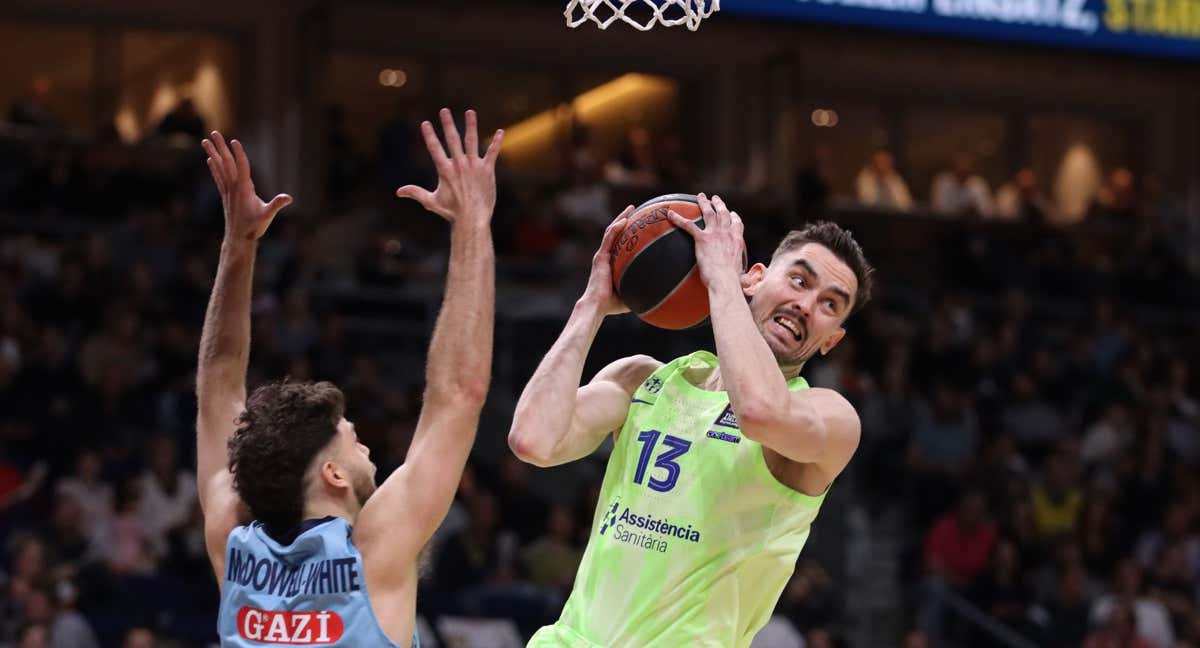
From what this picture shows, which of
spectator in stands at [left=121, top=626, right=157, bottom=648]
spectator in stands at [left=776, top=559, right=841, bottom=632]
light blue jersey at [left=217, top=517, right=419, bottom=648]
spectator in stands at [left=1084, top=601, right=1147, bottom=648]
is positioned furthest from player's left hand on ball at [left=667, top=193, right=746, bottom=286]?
spectator in stands at [left=1084, top=601, right=1147, bottom=648]

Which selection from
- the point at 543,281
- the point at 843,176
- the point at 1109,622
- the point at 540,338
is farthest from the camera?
the point at 843,176

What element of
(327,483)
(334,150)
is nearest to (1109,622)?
(334,150)

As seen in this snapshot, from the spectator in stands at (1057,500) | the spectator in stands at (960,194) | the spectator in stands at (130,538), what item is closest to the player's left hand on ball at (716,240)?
the spectator in stands at (130,538)

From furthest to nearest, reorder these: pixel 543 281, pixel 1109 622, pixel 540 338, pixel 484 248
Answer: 1. pixel 543 281
2. pixel 540 338
3. pixel 1109 622
4. pixel 484 248

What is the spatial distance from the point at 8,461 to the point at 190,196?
3885 millimetres

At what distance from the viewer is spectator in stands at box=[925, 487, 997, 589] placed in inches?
523

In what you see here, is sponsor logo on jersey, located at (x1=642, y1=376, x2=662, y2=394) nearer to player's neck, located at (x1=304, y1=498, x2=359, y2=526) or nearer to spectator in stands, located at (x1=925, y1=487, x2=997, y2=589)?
player's neck, located at (x1=304, y1=498, x2=359, y2=526)

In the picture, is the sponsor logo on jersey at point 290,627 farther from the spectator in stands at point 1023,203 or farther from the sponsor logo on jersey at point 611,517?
the spectator in stands at point 1023,203

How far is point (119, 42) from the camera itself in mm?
17000

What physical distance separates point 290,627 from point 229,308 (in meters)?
1.10

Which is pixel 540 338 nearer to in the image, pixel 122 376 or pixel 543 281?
pixel 543 281

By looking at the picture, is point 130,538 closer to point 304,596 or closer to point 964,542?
point 964,542

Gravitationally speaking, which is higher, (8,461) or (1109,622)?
(8,461)

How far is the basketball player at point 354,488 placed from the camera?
4148mm
